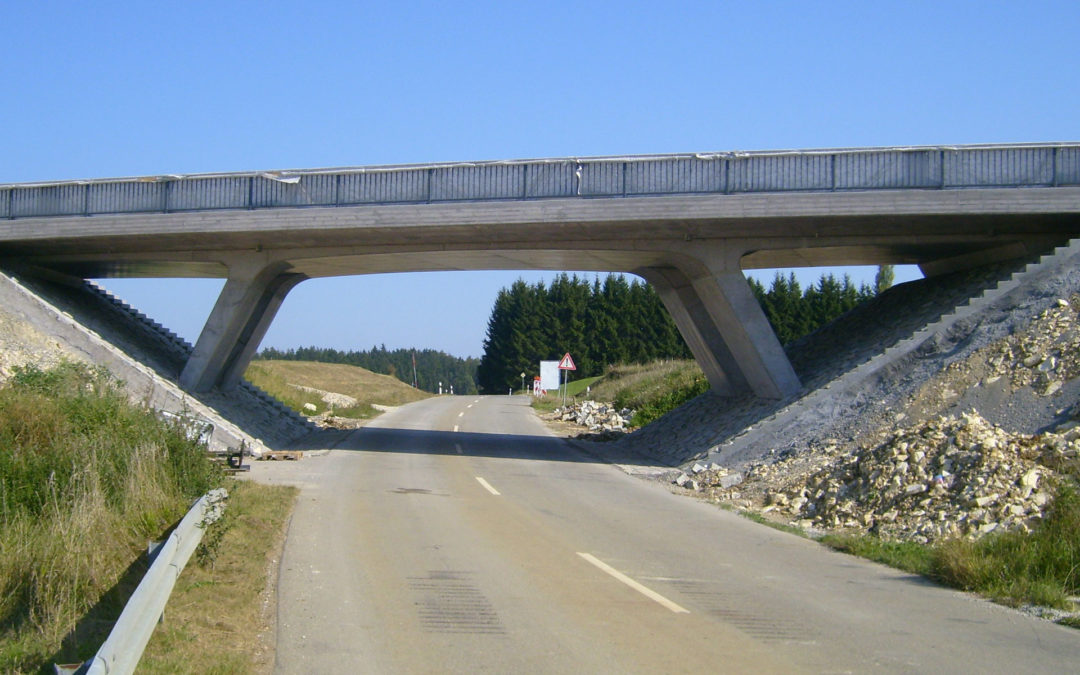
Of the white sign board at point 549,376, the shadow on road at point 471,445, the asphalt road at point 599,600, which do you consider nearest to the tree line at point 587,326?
the white sign board at point 549,376

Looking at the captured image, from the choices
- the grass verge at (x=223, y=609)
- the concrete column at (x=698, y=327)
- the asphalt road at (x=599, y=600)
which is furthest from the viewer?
the concrete column at (x=698, y=327)

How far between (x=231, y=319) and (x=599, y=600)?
19782 millimetres

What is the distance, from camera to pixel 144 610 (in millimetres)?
5516

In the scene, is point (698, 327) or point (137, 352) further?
point (137, 352)

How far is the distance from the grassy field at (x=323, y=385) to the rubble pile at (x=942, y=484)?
28750 millimetres

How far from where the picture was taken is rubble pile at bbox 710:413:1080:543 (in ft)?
38.7

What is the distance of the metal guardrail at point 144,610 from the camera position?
15.5 feet

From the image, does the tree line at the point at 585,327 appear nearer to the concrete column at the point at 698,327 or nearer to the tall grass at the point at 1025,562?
the concrete column at the point at 698,327

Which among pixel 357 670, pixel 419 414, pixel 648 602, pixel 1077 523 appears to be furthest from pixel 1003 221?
pixel 419 414

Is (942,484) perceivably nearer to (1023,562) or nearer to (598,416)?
(1023,562)

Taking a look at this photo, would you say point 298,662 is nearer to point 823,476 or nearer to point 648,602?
point 648,602

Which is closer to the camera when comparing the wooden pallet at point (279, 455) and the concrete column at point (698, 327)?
the wooden pallet at point (279, 455)

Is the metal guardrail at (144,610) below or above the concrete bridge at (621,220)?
below

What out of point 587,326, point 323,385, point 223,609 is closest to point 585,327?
point 587,326
